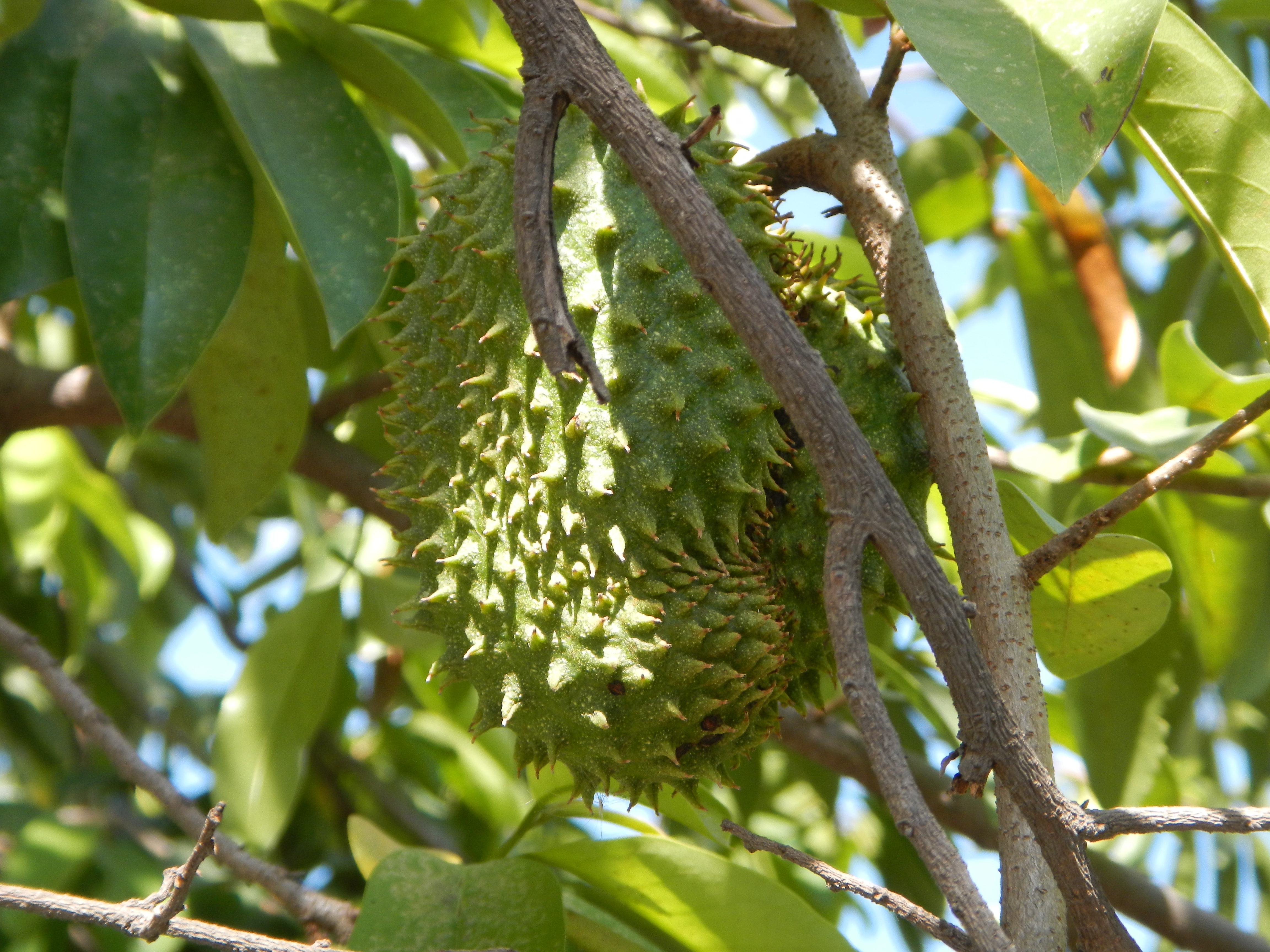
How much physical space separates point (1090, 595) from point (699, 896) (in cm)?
57

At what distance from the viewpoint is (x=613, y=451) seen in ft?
3.50

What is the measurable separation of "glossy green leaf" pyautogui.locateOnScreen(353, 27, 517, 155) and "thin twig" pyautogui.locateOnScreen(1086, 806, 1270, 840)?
1152mm

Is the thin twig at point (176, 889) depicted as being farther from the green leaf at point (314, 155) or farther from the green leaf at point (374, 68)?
the green leaf at point (374, 68)

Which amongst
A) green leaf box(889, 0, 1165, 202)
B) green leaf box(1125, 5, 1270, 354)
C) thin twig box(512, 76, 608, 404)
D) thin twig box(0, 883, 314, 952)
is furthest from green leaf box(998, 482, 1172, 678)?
thin twig box(0, 883, 314, 952)

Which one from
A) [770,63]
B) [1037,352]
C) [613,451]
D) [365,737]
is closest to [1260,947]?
[1037,352]

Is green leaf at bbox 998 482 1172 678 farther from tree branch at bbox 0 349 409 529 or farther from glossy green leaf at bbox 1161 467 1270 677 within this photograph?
tree branch at bbox 0 349 409 529

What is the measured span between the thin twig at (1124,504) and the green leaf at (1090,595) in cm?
8

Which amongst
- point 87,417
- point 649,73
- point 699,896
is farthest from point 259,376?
point 699,896

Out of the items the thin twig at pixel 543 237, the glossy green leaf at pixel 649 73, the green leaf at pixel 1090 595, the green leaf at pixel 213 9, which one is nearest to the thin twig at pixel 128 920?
the thin twig at pixel 543 237

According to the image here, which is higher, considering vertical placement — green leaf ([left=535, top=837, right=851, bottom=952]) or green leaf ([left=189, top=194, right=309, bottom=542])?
green leaf ([left=189, top=194, right=309, bottom=542])

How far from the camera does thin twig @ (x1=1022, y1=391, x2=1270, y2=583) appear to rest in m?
0.95

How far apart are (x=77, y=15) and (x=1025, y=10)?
1368 mm

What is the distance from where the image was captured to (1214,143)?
111 cm

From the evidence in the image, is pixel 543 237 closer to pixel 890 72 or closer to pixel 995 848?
pixel 890 72
